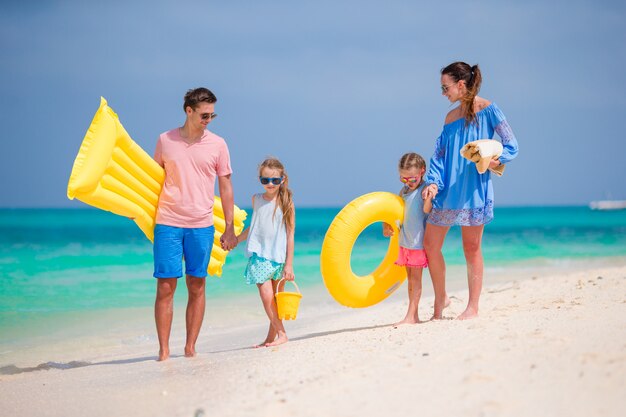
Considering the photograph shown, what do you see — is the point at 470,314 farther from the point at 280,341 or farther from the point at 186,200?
the point at 186,200

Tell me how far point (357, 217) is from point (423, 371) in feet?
6.16

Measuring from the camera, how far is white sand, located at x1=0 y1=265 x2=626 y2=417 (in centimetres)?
246

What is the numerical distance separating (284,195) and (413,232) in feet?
3.00

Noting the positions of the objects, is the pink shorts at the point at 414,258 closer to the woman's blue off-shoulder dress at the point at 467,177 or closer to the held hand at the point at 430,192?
the woman's blue off-shoulder dress at the point at 467,177

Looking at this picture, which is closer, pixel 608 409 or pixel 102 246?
pixel 608 409

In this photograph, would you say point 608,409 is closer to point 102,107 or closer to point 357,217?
point 357,217

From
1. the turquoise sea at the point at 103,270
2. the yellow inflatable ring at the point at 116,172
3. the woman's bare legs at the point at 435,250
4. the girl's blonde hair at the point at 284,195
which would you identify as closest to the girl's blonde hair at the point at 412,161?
the woman's bare legs at the point at 435,250

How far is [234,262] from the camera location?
43.3ft

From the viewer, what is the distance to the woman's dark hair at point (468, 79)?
4.26m

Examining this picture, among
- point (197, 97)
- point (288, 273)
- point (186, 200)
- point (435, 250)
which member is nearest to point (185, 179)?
point (186, 200)

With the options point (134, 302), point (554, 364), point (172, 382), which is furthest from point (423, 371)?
point (134, 302)

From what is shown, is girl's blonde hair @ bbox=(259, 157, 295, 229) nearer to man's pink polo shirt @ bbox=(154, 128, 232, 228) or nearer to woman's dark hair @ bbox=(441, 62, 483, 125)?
man's pink polo shirt @ bbox=(154, 128, 232, 228)

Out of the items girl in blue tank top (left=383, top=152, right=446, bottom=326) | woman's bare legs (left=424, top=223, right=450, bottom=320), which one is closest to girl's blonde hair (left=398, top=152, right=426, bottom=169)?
girl in blue tank top (left=383, top=152, right=446, bottom=326)

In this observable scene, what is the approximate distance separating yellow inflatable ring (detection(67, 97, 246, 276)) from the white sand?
38.7 inches
